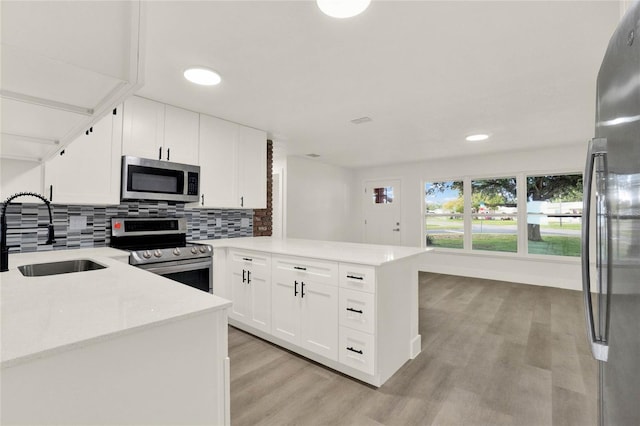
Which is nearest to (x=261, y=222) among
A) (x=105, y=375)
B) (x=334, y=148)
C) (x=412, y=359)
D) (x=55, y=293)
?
(x=334, y=148)

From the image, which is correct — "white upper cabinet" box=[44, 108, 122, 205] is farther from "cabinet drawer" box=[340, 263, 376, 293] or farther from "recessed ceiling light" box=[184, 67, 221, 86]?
"cabinet drawer" box=[340, 263, 376, 293]

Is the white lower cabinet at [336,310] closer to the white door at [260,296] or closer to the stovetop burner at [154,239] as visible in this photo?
the white door at [260,296]

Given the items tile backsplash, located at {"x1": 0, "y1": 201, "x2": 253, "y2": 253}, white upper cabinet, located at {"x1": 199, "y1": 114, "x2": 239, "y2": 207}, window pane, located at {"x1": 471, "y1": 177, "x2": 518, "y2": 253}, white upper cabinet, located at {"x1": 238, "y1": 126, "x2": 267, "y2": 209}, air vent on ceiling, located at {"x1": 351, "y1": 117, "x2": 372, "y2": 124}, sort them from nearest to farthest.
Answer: tile backsplash, located at {"x1": 0, "y1": 201, "x2": 253, "y2": 253}, white upper cabinet, located at {"x1": 199, "y1": 114, "x2": 239, "y2": 207}, air vent on ceiling, located at {"x1": 351, "y1": 117, "x2": 372, "y2": 124}, white upper cabinet, located at {"x1": 238, "y1": 126, "x2": 267, "y2": 209}, window pane, located at {"x1": 471, "y1": 177, "x2": 518, "y2": 253}

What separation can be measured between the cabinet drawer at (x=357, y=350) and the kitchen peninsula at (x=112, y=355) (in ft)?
3.78

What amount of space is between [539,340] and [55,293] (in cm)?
362

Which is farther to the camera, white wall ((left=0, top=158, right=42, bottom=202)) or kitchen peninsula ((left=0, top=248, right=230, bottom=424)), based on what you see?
white wall ((left=0, top=158, right=42, bottom=202))

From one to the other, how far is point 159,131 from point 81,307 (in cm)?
237

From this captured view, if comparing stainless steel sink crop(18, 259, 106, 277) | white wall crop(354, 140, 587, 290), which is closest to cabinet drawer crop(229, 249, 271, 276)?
stainless steel sink crop(18, 259, 106, 277)

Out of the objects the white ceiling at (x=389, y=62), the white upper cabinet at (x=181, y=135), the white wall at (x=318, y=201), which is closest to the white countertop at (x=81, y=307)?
the white ceiling at (x=389, y=62)

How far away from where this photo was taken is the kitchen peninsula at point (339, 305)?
6.47 ft

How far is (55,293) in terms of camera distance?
109cm

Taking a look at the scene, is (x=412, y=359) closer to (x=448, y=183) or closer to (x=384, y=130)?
(x=384, y=130)

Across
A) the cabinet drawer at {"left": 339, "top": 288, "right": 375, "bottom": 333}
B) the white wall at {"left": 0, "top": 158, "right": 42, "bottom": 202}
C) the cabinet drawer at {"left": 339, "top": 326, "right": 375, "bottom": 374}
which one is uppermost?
the white wall at {"left": 0, "top": 158, "right": 42, "bottom": 202}

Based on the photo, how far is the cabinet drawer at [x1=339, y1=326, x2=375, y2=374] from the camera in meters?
1.96
